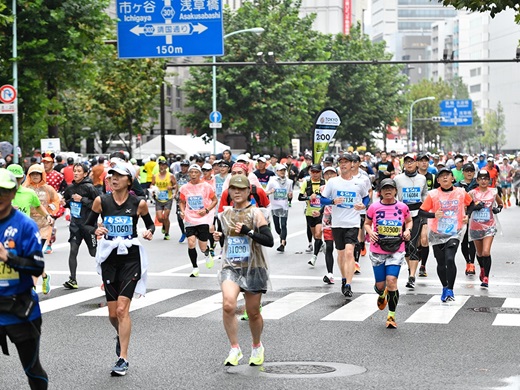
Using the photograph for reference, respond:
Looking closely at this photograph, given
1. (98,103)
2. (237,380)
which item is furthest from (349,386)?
(98,103)

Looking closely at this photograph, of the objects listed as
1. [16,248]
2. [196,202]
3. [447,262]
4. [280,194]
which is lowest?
[447,262]

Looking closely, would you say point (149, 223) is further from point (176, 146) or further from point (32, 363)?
point (176, 146)

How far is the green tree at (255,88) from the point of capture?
58688mm

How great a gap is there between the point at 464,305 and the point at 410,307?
0.65 meters

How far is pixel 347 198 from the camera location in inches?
598

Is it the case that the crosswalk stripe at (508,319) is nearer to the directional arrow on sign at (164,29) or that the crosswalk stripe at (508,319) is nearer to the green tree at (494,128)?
the directional arrow on sign at (164,29)

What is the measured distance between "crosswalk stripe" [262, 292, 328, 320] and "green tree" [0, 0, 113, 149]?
19.9 m

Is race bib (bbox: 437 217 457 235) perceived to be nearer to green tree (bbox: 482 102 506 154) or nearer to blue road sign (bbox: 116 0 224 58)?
blue road sign (bbox: 116 0 224 58)

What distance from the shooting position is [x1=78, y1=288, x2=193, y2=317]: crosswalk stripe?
13352mm

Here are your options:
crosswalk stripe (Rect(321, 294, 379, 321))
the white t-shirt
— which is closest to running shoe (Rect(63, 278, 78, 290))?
the white t-shirt

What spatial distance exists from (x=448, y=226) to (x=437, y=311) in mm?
1455

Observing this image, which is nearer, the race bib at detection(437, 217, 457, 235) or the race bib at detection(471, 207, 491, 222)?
the race bib at detection(437, 217, 457, 235)

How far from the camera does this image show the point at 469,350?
10547mm

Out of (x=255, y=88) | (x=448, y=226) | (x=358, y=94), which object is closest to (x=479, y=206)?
(x=448, y=226)
